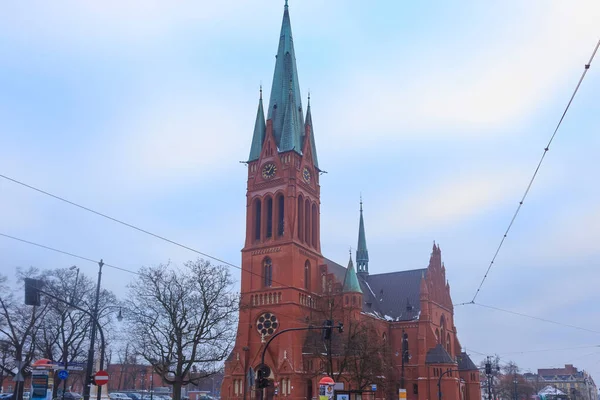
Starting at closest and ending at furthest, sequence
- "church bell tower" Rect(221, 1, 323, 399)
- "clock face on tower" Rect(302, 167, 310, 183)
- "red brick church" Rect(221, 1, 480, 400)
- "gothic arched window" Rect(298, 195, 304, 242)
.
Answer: "red brick church" Rect(221, 1, 480, 400)
"church bell tower" Rect(221, 1, 323, 399)
"gothic arched window" Rect(298, 195, 304, 242)
"clock face on tower" Rect(302, 167, 310, 183)

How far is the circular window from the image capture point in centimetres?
6116

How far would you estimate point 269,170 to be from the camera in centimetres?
6862

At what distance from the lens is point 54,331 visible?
56.6 metres

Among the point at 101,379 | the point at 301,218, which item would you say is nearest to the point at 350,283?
the point at 301,218

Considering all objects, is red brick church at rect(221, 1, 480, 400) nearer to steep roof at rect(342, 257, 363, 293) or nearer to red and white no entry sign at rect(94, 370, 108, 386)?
steep roof at rect(342, 257, 363, 293)

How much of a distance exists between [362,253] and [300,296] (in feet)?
102

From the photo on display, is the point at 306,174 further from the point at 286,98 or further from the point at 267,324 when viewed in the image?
the point at 267,324

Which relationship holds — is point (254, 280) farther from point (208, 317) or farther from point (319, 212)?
point (208, 317)

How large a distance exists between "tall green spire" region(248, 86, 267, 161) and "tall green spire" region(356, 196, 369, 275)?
29.8 meters

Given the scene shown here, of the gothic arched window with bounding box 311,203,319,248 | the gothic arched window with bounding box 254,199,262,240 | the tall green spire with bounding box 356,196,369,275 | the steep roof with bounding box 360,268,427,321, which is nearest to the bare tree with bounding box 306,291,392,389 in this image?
the gothic arched window with bounding box 311,203,319,248

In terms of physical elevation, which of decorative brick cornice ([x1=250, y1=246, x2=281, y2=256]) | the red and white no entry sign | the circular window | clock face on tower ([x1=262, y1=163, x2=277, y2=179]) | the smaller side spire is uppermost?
the smaller side spire

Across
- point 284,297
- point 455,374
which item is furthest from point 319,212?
point 455,374

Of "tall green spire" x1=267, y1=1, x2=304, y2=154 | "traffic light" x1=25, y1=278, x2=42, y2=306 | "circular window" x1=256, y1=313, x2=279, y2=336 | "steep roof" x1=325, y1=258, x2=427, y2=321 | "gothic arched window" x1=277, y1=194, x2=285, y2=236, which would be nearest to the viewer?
"traffic light" x1=25, y1=278, x2=42, y2=306

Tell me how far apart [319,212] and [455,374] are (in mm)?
27089
